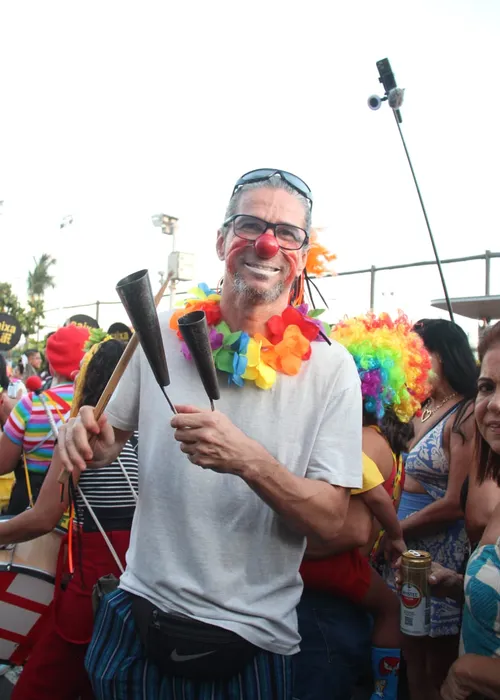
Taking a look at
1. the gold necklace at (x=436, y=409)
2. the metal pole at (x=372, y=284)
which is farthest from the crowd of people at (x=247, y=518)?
the metal pole at (x=372, y=284)

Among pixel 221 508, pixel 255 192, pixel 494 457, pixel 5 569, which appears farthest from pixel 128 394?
pixel 494 457

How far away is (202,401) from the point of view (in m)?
1.65

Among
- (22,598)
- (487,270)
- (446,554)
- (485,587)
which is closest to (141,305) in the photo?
(485,587)

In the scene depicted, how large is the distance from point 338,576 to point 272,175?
133 centimetres

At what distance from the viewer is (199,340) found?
1193mm

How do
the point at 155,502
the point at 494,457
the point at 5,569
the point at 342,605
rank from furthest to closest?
the point at 5,569
the point at 342,605
the point at 494,457
the point at 155,502

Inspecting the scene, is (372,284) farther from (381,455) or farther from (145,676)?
(145,676)

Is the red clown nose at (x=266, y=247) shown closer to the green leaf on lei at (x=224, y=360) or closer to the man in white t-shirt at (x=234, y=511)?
the man in white t-shirt at (x=234, y=511)

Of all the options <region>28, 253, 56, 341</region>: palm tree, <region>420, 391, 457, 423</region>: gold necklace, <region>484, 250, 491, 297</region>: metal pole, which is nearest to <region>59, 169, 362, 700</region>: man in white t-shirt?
<region>420, 391, 457, 423</region>: gold necklace

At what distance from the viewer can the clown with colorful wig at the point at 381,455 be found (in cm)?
205

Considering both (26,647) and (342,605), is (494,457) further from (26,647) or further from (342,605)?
(26,647)

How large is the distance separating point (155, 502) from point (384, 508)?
1003 mm

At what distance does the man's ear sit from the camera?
1887 millimetres

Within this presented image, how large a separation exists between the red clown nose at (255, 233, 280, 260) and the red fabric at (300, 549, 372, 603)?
104 centimetres
